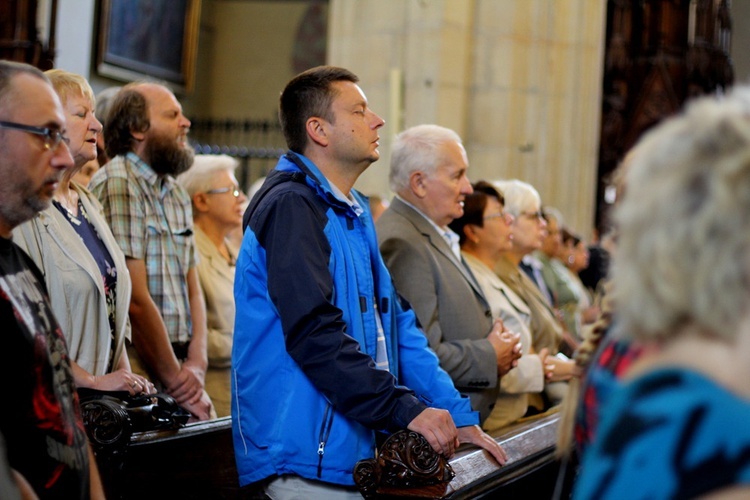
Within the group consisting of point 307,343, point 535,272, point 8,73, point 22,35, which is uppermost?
point 22,35

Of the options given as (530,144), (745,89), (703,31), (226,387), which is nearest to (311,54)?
(703,31)

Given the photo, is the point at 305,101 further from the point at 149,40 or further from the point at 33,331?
the point at 149,40

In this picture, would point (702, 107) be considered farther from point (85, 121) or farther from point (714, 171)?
point (85, 121)

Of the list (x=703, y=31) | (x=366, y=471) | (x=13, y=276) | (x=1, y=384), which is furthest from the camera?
(x=703, y=31)

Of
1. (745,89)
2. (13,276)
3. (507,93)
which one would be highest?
(507,93)

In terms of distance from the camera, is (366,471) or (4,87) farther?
(366,471)

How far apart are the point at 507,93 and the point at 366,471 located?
5365mm

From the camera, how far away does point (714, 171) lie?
1.29 metres

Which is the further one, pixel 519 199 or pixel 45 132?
pixel 519 199

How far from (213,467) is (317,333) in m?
0.96

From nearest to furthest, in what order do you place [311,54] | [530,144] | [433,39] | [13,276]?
1. [13,276]
2. [433,39]
3. [530,144]
4. [311,54]

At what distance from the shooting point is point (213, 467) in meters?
3.49

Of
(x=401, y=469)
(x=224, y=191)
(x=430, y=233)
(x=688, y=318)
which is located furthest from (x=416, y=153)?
(x=688, y=318)

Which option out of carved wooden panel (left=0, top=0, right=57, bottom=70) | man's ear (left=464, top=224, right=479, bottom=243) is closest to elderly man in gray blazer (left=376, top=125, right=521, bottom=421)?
man's ear (left=464, top=224, right=479, bottom=243)
